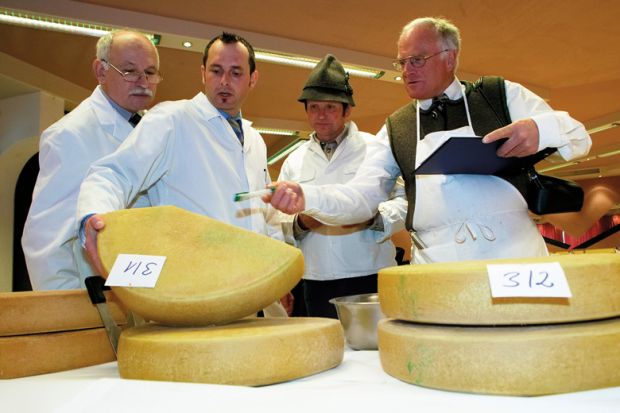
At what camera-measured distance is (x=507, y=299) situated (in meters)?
0.62

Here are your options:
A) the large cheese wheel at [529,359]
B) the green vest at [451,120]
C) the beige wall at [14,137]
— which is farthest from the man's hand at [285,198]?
the beige wall at [14,137]

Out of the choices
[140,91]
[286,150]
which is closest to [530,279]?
[140,91]

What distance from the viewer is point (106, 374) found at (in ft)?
2.82

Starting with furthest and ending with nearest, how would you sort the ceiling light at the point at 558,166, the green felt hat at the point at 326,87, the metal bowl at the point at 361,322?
the ceiling light at the point at 558,166 → the green felt hat at the point at 326,87 → the metal bowl at the point at 361,322

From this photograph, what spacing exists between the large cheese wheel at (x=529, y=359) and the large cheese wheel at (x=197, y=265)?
1.00 ft

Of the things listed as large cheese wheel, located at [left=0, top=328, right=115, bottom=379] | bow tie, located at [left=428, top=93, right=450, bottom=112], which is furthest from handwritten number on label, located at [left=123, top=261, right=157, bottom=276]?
bow tie, located at [left=428, top=93, right=450, bottom=112]

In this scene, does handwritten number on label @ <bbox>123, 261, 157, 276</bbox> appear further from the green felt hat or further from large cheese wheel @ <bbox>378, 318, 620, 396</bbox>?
the green felt hat

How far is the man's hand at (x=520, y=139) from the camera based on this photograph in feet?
3.63

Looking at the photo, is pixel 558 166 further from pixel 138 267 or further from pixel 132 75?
pixel 138 267

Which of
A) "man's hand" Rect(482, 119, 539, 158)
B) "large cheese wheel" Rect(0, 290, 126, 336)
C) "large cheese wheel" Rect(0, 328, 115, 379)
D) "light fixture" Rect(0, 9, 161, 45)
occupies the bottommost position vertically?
"large cheese wheel" Rect(0, 328, 115, 379)

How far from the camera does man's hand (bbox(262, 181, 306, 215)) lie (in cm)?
122

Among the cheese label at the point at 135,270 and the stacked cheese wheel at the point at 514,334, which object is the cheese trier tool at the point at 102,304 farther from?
the stacked cheese wheel at the point at 514,334

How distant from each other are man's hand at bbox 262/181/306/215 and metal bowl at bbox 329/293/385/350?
308 millimetres

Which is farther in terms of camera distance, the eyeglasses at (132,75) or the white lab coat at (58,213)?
the eyeglasses at (132,75)
